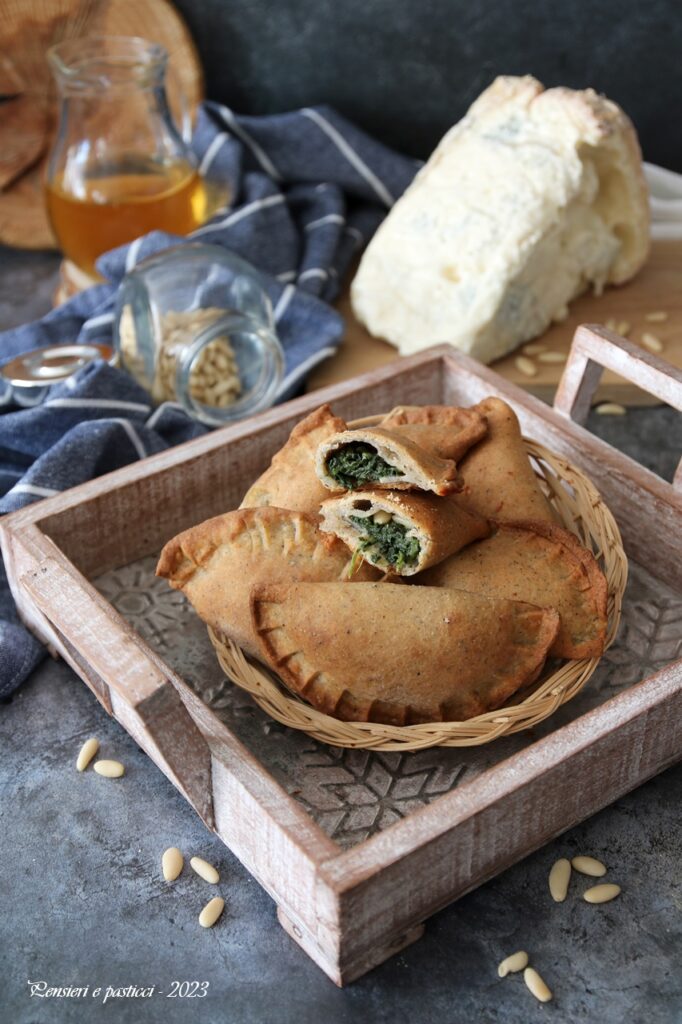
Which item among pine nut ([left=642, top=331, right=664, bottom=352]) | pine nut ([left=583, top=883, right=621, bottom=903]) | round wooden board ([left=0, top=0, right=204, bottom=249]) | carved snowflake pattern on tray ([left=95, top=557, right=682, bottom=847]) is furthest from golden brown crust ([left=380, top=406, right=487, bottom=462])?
round wooden board ([left=0, top=0, right=204, bottom=249])

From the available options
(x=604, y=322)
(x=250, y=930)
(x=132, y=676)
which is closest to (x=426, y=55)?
(x=604, y=322)

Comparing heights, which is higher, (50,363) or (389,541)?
(389,541)

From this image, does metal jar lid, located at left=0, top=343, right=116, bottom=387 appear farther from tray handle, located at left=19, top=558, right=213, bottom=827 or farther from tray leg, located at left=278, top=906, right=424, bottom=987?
tray leg, located at left=278, top=906, right=424, bottom=987

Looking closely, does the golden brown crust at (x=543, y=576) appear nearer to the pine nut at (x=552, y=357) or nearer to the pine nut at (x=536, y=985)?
the pine nut at (x=536, y=985)

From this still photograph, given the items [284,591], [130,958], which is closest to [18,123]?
[284,591]

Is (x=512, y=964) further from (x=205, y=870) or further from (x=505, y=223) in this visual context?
(x=505, y=223)

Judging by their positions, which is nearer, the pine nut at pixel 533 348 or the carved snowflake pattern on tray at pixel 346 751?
the carved snowflake pattern on tray at pixel 346 751

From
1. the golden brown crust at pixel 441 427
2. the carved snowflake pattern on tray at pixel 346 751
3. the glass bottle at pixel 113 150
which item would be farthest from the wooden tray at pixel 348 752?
the glass bottle at pixel 113 150

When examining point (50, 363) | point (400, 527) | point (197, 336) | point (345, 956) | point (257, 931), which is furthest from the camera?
point (50, 363)
